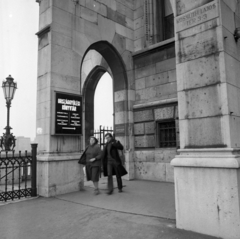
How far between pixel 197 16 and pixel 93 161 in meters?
4.90

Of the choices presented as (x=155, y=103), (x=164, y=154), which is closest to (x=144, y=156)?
(x=164, y=154)

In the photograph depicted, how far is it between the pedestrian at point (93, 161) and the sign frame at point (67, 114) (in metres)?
0.88

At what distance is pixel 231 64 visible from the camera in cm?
423

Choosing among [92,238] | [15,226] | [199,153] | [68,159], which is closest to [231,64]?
[199,153]

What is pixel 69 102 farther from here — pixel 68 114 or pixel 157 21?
pixel 157 21

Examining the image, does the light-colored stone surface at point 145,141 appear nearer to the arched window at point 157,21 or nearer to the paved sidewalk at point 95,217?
the paved sidewalk at point 95,217

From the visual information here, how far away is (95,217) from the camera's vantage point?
16.6 ft

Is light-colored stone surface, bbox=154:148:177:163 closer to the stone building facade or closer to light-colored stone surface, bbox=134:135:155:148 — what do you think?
the stone building facade

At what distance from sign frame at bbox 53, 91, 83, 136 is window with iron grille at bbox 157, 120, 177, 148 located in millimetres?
3249

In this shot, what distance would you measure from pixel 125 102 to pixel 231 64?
652 centimetres

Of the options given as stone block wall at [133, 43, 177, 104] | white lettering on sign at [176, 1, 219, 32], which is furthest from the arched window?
white lettering on sign at [176, 1, 219, 32]

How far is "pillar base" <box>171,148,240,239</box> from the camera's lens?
371 centimetres

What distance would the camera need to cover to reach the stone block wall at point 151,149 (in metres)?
9.20

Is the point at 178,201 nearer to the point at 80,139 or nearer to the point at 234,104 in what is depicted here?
the point at 234,104
